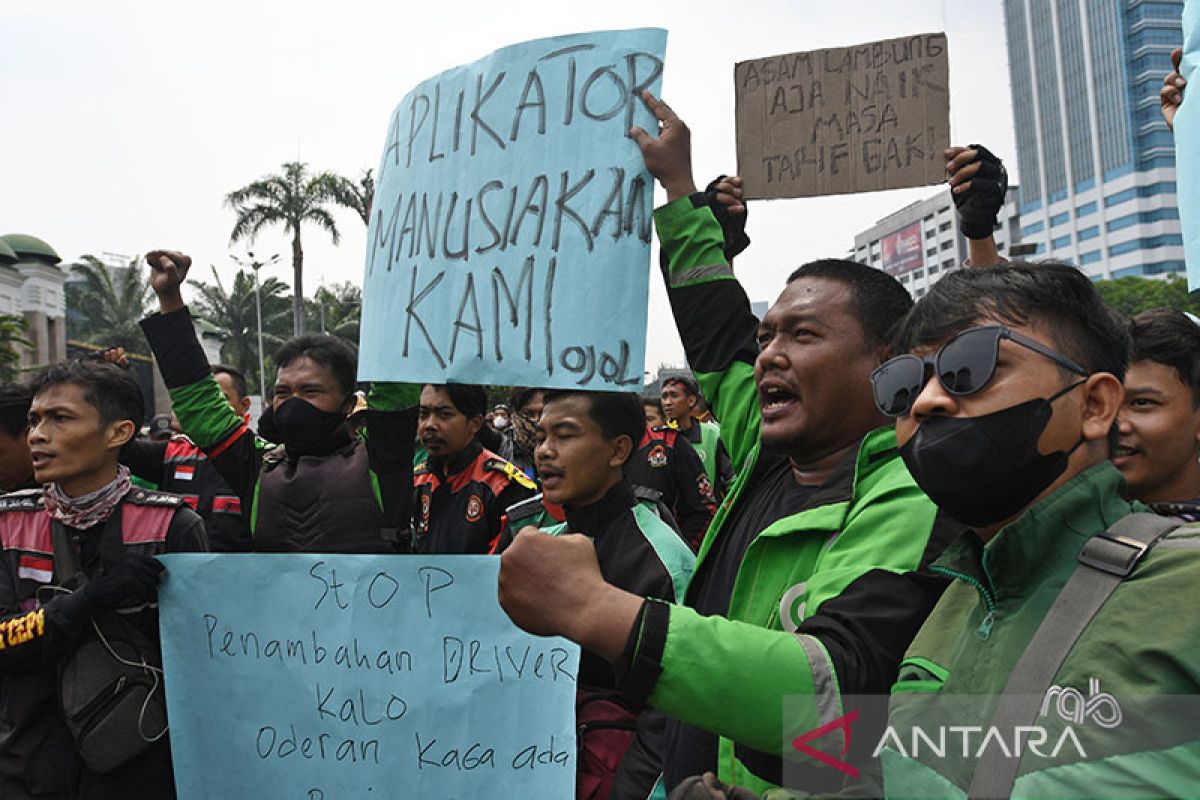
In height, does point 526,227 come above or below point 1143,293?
below

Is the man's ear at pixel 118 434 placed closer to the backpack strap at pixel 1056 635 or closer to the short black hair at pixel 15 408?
the short black hair at pixel 15 408

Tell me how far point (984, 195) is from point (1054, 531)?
128 centimetres

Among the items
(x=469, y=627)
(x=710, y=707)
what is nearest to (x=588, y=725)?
(x=469, y=627)

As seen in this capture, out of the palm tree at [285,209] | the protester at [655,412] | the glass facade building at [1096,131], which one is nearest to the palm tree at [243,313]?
the palm tree at [285,209]

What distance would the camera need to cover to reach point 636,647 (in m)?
1.42

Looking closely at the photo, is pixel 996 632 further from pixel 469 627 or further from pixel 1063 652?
pixel 469 627

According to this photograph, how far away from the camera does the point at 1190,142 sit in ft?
8.79

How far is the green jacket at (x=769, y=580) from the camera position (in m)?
1.44

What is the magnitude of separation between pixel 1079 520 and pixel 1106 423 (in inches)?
7.2

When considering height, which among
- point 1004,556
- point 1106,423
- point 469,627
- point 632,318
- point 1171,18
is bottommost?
point 469,627

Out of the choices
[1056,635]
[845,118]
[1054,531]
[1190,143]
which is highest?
[845,118]

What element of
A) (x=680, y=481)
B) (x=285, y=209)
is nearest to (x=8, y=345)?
(x=285, y=209)

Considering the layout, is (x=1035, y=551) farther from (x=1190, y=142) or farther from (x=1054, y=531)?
(x=1190, y=142)

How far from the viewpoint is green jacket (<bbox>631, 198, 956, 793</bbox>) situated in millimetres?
1441
